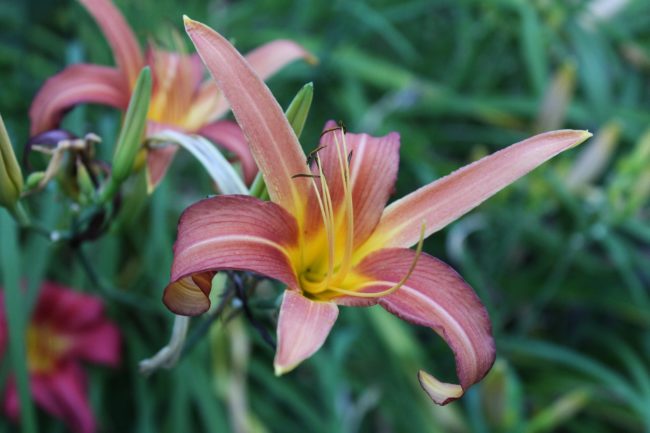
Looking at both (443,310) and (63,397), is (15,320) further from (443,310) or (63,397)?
(443,310)

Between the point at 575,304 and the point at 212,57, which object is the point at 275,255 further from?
the point at 575,304

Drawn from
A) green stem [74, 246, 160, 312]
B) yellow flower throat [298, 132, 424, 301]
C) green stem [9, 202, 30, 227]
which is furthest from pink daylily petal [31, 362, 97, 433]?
yellow flower throat [298, 132, 424, 301]

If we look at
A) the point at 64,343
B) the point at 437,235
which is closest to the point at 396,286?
the point at 64,343

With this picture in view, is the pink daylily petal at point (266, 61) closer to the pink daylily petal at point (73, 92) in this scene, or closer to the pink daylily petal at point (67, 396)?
the pink daylily petal at point (73, 92)

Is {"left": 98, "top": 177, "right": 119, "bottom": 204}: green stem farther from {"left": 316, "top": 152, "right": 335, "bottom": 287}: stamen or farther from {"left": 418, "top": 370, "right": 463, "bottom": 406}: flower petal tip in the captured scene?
{"left": 418, "top": 370, "right": 463, "bottom": 406}: flower petal tip

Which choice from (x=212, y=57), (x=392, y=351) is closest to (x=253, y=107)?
(x=212, y=57)

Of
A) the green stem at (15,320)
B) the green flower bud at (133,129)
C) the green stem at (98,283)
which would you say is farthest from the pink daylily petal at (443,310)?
the green stem at (15,320)
